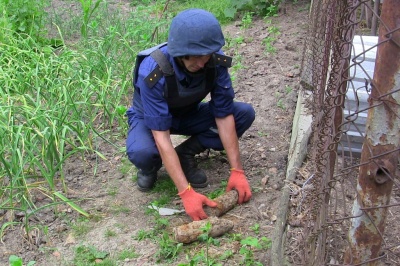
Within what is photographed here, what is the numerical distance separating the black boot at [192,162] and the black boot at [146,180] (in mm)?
212

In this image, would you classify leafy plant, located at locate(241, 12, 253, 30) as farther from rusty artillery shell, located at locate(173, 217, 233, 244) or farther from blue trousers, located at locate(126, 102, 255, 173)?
rusty artillery shell, located at locate(173, 217, 233, 244)

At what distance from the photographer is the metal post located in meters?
1.68

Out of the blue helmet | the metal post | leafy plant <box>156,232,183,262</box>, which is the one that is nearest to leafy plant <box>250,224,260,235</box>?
leafy plant <box>156,232,183,262</box>

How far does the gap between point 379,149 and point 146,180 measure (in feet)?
6.82

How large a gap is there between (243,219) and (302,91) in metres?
1.64

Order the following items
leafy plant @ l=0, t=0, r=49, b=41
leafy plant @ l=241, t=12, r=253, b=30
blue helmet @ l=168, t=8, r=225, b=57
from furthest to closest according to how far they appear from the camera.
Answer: leafy plant @ l=241, t=12, r=253, b=30, leafy plant @ l=0, t=0, r=49, b=41, blue helmet @ l=168, t=8, r=225, b=57

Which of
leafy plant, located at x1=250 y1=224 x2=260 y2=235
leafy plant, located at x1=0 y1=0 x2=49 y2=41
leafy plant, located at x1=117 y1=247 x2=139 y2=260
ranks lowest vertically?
leafy plant, located at x1=117 y1=247 x2=139 y2=260

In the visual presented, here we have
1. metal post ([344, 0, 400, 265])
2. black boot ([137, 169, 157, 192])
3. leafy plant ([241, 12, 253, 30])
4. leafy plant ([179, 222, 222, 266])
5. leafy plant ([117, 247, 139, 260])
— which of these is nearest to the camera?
metal post ([344, 0, 400, 265])

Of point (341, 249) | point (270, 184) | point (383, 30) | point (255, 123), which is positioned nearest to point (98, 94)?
point (255, 123)

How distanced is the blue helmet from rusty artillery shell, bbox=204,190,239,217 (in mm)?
855

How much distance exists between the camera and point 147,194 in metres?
3.71

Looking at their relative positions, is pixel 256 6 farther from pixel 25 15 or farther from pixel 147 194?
pixel 147 194

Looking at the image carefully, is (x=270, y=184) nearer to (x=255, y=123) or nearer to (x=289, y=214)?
(x=289, y=214)

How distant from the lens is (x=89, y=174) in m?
3.99
